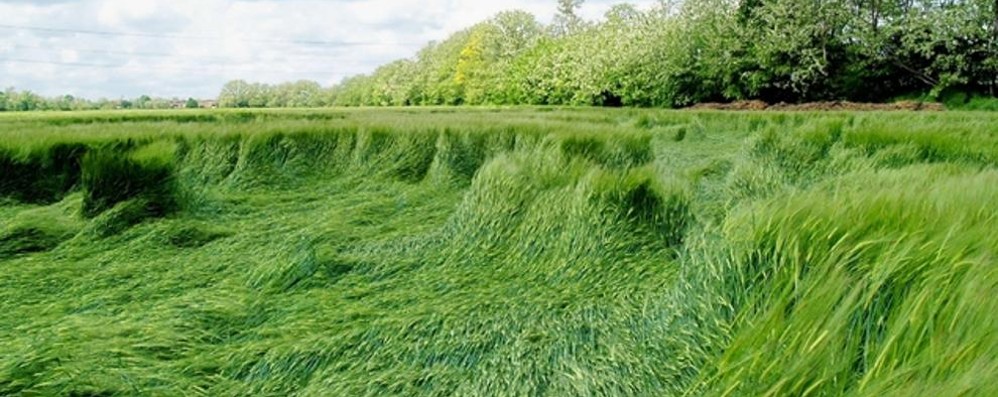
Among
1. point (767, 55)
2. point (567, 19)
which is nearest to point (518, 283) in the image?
point (767, 55)

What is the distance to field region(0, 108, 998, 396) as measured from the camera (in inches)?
44.5

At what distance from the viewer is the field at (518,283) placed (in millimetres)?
1130

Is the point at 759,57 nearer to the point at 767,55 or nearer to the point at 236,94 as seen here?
the point at 767,55

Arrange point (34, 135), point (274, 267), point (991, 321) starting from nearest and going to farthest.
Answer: point (991, 321)
point (274, 267)
point (34, 135)

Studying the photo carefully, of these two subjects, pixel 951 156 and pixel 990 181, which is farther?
pixel 951 156

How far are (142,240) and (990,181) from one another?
10.6 feet

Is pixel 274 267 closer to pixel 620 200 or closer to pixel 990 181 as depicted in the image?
pixel 620 200

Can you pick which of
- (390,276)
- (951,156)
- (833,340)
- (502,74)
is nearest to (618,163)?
(951,156)

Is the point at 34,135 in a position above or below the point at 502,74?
below

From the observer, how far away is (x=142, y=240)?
3184mm

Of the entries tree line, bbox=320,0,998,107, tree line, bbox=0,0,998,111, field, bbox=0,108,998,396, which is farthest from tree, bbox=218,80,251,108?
field, bbox=0,108,998,396

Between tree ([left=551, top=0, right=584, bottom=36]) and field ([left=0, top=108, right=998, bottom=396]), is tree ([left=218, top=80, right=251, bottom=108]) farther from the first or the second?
field ([left=0, top=108, right=998, bottom=396])

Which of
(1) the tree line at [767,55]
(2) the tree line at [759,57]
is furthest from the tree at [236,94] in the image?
(1) the tree line at [767,55]

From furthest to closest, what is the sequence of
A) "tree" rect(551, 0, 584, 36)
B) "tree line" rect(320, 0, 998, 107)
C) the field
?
"tree" rect(551, 0, 584, 36), "tree line" rect(320, 0, 998, 107), the field
